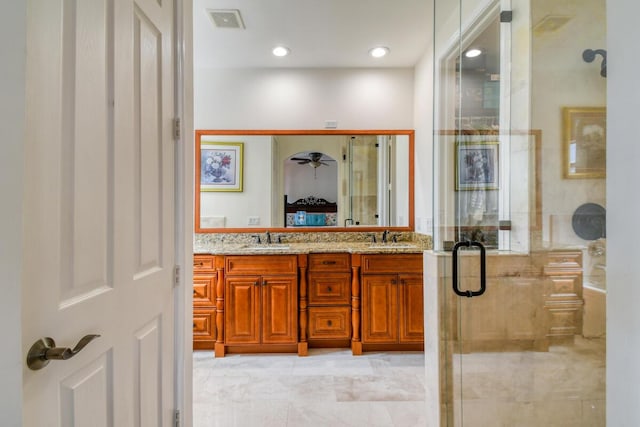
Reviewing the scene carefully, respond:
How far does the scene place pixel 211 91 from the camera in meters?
3.14

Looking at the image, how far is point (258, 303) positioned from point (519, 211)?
1.97m

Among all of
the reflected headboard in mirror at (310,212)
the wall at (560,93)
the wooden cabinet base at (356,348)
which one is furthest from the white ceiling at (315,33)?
the wooden cabinet base at (356,348)

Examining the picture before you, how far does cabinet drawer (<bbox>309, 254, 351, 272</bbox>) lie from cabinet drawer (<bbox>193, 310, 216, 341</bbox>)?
0.92 metres

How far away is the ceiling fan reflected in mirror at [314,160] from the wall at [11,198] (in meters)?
→ 2.67

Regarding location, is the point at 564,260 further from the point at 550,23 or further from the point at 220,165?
the point at 220,165

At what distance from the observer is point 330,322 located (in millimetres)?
2725

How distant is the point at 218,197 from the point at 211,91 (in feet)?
3.37

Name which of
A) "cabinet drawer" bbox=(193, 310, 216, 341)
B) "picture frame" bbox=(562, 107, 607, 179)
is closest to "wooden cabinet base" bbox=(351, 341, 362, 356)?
"cabinet drawer" bbox=(193, 310, 216, 341)

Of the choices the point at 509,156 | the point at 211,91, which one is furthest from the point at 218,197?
the point at 509,156

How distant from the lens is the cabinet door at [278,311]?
2.65m

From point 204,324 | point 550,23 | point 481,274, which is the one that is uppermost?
point 550,23

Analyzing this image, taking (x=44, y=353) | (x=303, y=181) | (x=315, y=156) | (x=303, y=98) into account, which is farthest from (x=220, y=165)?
(x=44, y=353)

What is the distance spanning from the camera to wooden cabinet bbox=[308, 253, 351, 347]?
2.72 metres

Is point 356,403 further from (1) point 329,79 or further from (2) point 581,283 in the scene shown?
(1) point 329,79
